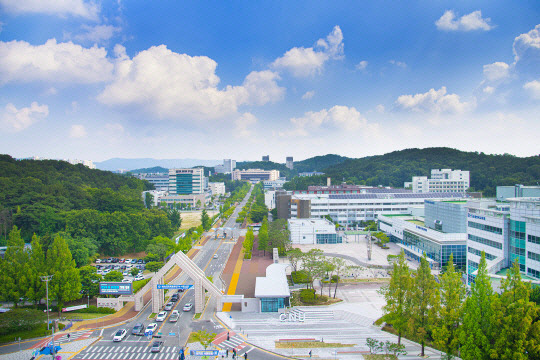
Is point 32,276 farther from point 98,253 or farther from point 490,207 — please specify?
point 490,207

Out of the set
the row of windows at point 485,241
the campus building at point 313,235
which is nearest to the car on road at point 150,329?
the row of windows at point 485,241

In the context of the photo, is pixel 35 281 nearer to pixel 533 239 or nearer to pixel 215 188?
pixel 533 239

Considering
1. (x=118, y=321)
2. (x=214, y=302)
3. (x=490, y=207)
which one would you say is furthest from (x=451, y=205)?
(x=118, y=321)

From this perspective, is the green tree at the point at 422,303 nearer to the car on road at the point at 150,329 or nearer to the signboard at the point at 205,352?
the signboard at the point at 205,352

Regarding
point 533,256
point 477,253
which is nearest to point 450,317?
point 533,256

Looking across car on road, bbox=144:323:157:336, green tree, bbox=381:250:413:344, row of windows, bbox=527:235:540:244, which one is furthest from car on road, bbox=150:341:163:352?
row of windows, bbox=527:235:540:244

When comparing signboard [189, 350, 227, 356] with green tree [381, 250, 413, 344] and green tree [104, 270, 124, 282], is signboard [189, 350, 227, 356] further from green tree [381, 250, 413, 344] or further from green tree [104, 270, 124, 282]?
green tree [104, 270, 124, 282]
